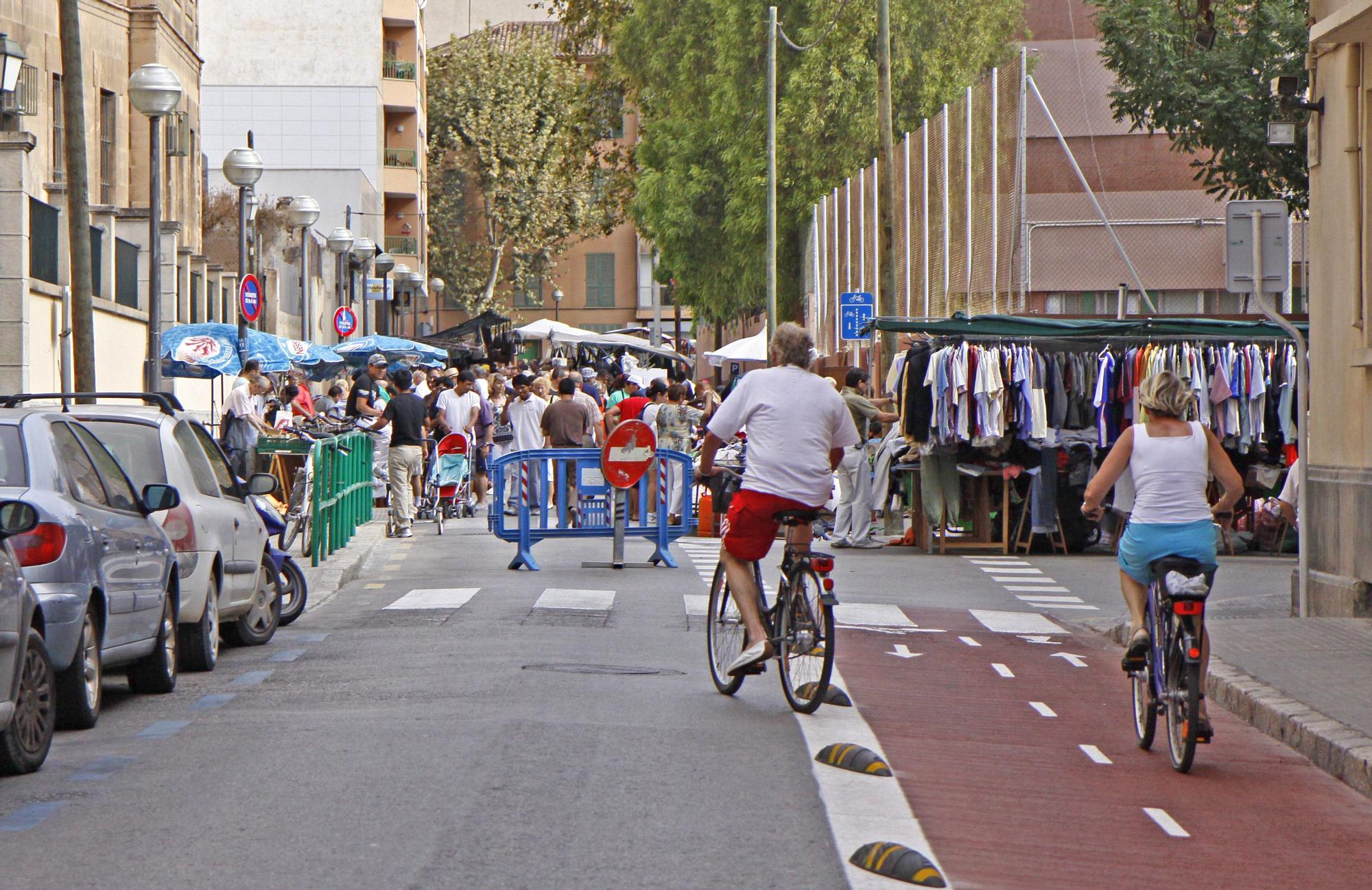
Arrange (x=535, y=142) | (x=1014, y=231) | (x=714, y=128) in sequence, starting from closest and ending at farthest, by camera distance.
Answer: (x=1014, y=231) → (x=714, y=128) → (x=535, y=142)

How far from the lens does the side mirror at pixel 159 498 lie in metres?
10.0

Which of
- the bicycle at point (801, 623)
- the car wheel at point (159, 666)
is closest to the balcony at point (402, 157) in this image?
the car wheel at point (159, 666)

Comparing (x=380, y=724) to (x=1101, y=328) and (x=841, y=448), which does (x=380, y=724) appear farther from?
(x=1101, y=328)

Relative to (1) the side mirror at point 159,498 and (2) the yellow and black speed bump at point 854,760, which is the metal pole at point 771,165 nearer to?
(1) the side mirror at point 159,498

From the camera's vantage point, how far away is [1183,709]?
8.41 metres

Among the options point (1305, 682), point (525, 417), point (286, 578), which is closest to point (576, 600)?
point (286, 578)

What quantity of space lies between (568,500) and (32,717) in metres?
10.8

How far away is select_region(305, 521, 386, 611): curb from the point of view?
16188 mm

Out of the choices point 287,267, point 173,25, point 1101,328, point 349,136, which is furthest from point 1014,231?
point 349,136

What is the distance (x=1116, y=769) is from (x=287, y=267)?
144ft

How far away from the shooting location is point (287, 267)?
5038 cm

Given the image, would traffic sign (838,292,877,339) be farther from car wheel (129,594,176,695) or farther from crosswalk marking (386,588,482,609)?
car wheel (129,594,176,695)

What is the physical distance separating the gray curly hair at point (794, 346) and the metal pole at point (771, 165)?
34068 millimetres

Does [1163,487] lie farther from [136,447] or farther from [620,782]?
[136,447]
